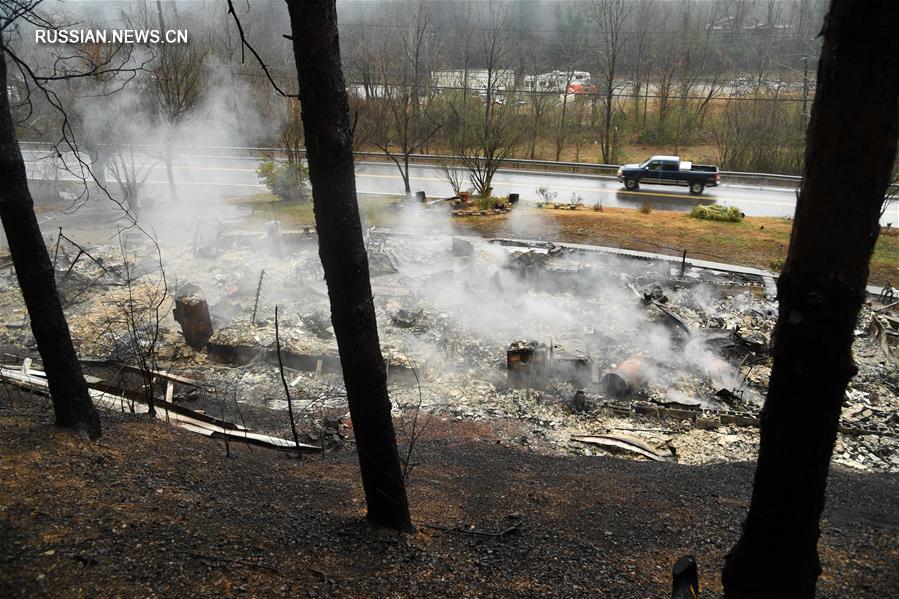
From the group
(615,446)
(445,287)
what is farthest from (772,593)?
(445,287)

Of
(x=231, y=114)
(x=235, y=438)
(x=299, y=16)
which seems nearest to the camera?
(x=299, y=16)

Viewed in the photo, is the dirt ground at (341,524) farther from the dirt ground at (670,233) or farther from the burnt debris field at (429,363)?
the dirt ground at (670,233)

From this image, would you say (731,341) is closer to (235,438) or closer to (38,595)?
(235,438)

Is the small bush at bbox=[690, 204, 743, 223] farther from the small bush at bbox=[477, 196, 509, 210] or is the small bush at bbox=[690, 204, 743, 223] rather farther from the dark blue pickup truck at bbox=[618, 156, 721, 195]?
the small bush at bbox=[477, 196, 509, 210]

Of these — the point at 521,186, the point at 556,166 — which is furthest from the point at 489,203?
the point at 556,166

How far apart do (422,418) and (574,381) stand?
2.50 metres

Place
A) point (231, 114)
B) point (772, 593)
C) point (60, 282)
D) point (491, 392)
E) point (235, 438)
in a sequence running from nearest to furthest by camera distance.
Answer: point (772, 593) → point (235, 438) → point (491, 392) → point (60, 282) → point (231, 114)

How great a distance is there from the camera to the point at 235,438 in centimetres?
636

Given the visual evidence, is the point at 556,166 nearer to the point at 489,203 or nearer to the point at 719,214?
the point at 489,203

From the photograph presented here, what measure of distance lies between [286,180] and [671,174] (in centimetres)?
1482

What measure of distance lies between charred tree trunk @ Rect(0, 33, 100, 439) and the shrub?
15.6 metres

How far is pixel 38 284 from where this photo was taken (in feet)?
14.8

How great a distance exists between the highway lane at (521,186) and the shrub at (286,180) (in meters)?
2.51

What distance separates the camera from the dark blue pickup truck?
21.2 m
